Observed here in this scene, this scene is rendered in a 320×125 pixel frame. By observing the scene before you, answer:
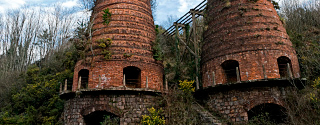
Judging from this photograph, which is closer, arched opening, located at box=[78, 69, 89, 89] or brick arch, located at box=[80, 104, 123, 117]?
brick arch, located at box=[80, 104, 123, 117]

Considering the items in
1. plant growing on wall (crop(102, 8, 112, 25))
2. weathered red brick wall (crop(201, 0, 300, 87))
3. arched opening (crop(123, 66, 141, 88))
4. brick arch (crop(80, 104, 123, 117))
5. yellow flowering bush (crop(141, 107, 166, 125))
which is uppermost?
plant growing on wall (crop(102, 8, 112, 25))

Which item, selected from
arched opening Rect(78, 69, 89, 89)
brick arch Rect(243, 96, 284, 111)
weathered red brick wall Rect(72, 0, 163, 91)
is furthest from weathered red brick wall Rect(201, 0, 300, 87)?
arched opening Rect(78, 69, 89, 89)

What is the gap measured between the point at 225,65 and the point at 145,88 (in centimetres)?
434

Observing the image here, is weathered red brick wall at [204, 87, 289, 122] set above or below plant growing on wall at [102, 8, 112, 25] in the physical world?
below

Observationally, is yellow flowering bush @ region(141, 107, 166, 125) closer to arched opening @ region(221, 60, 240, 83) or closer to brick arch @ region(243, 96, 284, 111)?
brick arch @ region(243, 96, 284, 111)

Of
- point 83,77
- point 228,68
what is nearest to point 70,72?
point 83,77

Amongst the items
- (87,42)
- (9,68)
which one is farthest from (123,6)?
(9,68)

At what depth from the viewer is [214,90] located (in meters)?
11.5

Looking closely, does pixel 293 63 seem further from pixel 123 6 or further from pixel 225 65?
pixel 123 6

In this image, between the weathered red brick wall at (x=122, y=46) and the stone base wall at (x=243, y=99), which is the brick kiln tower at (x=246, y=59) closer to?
the stone base wall at (x=243, y=99)

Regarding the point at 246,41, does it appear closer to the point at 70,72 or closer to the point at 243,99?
the point at 243,99

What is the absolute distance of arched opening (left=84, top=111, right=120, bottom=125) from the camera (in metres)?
10.3

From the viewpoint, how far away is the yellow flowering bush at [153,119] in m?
10.3

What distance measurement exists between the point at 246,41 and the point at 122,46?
248 inches
